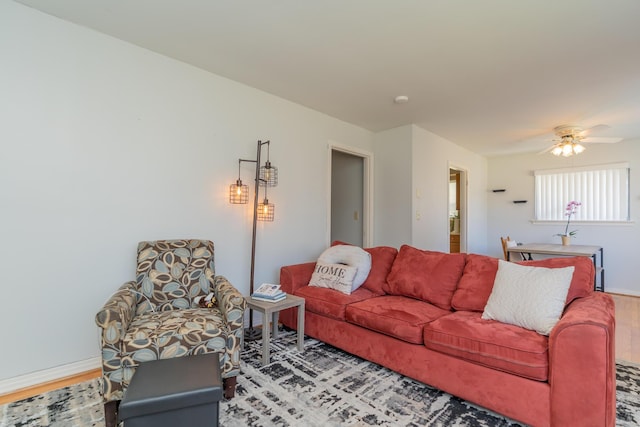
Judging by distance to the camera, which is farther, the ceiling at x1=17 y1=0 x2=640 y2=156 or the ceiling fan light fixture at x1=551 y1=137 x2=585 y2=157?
the ceiling fan light fixture at x1=551 y1=137 x2=585 y2=157

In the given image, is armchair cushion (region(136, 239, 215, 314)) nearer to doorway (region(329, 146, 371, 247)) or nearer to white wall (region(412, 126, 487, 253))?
doorway (region(329, 146, 371, 247))

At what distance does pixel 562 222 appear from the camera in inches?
218

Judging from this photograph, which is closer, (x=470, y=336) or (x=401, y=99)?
(x=470, y=336)

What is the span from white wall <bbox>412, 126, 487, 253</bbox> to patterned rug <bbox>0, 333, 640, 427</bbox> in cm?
247

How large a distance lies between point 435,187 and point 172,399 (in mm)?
4420

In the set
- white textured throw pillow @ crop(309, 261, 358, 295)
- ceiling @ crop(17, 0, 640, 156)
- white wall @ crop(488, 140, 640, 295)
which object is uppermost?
ceiling @ crop(17, 0, 640, 156)

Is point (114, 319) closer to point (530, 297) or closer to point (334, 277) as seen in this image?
point (334, 277)

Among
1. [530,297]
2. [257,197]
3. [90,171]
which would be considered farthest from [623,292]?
[90,171]

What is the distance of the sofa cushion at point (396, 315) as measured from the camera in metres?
2.13

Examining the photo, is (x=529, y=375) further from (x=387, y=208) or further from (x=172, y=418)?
(x=387, y=208)

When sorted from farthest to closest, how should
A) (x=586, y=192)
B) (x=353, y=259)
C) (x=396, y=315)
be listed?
(x=586, y=192) → (x=353, y=259) → (x=396, y=315)

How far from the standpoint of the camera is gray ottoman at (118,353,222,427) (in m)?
1.23

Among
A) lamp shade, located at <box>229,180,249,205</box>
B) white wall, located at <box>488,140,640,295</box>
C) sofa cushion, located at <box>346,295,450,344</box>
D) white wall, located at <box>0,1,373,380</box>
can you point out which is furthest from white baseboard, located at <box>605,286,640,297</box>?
lamp shade, located at <box>229,180,249,205</box>

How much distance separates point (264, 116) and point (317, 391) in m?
2.67
